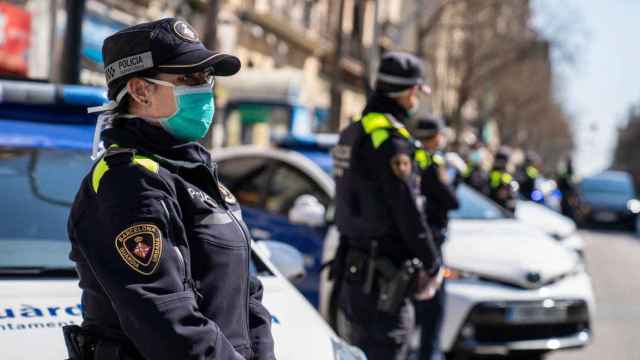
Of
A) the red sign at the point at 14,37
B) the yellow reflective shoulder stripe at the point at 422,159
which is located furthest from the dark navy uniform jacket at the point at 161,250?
the red sign at the point at 14,37

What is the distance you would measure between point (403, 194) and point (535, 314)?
2778 mm

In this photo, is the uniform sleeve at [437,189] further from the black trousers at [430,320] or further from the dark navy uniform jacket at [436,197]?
the black trousers at [430,320]

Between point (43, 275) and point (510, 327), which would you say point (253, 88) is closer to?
point (510, 327)

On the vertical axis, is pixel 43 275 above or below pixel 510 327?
above

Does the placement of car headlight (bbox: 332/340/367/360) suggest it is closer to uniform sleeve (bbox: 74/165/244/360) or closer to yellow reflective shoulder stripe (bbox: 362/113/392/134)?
uniform sleeve (bbox: 74/165/244/360)

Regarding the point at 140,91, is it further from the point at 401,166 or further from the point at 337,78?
the point at 337,78

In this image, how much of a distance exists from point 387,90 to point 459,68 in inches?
1346

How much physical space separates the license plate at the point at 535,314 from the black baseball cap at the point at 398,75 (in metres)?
2.41

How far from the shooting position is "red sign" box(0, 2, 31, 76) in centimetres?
1362

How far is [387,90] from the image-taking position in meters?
4.71

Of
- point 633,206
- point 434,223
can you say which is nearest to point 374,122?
point 434,223

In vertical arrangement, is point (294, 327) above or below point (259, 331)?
below

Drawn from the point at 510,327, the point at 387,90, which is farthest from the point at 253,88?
the point at 387,90

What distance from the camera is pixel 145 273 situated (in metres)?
2.12
